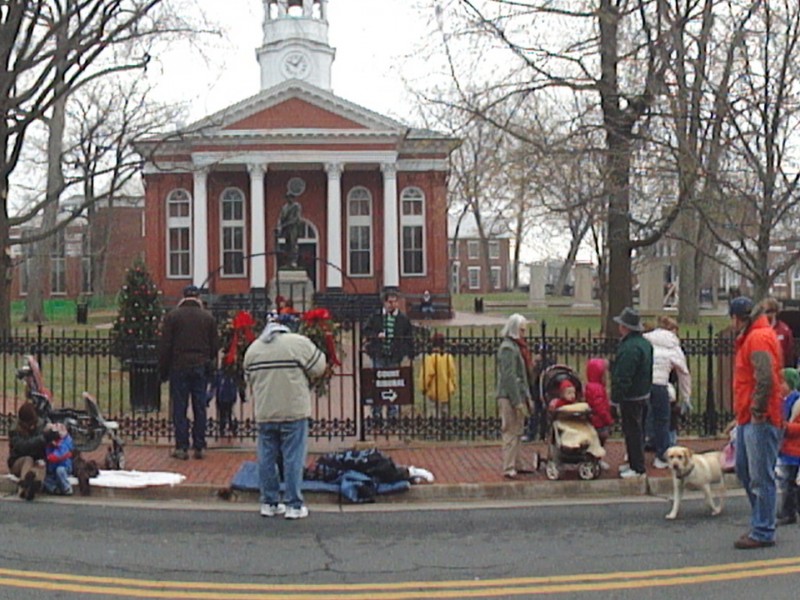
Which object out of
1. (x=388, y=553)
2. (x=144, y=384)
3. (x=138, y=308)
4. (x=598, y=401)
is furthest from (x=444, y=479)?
(x=138, y=308)

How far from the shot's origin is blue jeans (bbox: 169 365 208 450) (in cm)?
1147

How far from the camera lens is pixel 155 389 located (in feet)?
48.0

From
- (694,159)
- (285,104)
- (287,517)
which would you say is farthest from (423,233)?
(287,517)

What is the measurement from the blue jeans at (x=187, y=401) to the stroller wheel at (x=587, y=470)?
4.25m

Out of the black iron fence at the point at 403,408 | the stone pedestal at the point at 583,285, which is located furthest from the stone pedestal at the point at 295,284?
the stone pedestal at the point at 583,285

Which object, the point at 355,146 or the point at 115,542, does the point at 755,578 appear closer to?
the point at 115,542

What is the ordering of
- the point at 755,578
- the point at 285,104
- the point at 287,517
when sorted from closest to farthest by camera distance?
the point at 755,578
the point at 287,517
the point at 285,104

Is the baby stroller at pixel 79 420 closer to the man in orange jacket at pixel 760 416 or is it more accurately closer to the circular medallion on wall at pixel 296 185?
the man in orange jacket at pixel 760 416

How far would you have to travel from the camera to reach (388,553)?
7.84 m

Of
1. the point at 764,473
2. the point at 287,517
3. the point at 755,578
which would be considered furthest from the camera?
the point at 287,517

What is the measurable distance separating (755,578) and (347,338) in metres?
21.5

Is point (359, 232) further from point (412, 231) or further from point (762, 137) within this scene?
point (762, 137)

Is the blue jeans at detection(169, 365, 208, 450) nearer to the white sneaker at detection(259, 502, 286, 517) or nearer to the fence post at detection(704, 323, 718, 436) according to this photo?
the white sneaker at detection(259, 502, 286, 517)

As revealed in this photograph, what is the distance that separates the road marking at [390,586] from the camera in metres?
6.69
